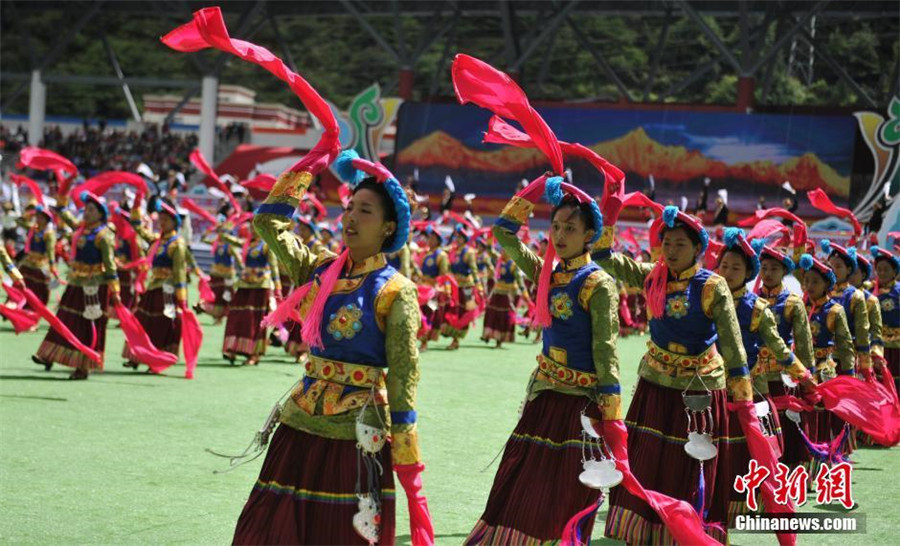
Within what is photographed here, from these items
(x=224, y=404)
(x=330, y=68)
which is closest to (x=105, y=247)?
(x=224, y=404)

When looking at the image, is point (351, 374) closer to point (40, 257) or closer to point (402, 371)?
point (402, 371)

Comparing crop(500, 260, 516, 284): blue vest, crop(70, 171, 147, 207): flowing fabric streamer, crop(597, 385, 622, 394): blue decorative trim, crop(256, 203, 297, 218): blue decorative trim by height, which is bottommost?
crop(597, 385, 622, 394): blue decorative trim

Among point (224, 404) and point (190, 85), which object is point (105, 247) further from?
point (190, 85)

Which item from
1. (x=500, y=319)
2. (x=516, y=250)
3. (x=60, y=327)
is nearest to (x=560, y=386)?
(x=516, y=250)

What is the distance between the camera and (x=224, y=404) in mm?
10492

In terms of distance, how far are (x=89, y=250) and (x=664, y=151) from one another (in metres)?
22.3

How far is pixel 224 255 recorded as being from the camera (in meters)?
17.0

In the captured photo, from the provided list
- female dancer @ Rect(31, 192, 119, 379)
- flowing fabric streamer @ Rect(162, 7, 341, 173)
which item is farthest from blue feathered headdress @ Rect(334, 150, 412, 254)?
female dancer @ Rect(31, 192, 119, 379)

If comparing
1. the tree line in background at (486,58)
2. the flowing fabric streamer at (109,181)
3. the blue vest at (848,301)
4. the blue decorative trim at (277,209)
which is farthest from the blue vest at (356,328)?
the tree line in background at (486,58)

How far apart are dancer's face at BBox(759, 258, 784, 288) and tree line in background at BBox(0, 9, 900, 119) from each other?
29385mm

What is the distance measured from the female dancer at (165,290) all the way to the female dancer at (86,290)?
0.95m

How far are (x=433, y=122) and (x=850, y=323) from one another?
Result: 2531 cm

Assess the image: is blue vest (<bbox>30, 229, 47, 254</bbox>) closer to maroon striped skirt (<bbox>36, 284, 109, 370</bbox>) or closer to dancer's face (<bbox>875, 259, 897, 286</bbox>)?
maroon striped skirt (<bbox>36, 284, 109, 370</bbox>)

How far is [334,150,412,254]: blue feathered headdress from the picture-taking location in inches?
172
